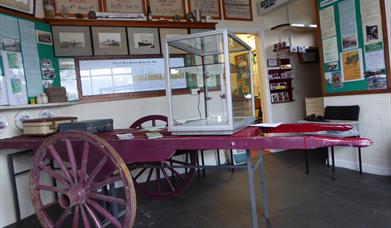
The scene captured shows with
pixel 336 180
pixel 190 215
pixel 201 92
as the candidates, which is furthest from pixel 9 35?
pixel 336 180

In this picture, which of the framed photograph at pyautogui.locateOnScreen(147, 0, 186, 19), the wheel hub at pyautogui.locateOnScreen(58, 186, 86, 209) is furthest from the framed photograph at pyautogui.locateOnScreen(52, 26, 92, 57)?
the wheel hub at pyautogui.locateOnScreen(58, 186, 86, 209)

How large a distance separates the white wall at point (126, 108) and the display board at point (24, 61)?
0.20m

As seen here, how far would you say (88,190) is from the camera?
2.01 m

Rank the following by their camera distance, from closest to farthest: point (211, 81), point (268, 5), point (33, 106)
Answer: point (211, 81) < point (33, 106) < point (268, 5)

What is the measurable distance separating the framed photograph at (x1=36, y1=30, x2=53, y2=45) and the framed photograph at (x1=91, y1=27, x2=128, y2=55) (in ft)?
1.66

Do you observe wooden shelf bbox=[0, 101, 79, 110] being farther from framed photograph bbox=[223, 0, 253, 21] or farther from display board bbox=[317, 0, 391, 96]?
display board bbox=[317, 0, 391, 96]

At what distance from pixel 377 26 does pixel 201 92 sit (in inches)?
92.5

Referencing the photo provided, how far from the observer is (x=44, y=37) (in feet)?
11.7

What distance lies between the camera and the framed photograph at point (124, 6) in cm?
400

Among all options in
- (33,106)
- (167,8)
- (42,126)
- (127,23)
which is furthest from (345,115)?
(33,106)

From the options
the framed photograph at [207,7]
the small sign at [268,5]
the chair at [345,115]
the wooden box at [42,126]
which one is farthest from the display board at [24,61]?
the chair at [345,115]

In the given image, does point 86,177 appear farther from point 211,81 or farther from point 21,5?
point 21,5

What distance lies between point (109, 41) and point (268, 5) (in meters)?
2.70

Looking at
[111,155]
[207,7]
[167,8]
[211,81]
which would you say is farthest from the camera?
[207,7]
